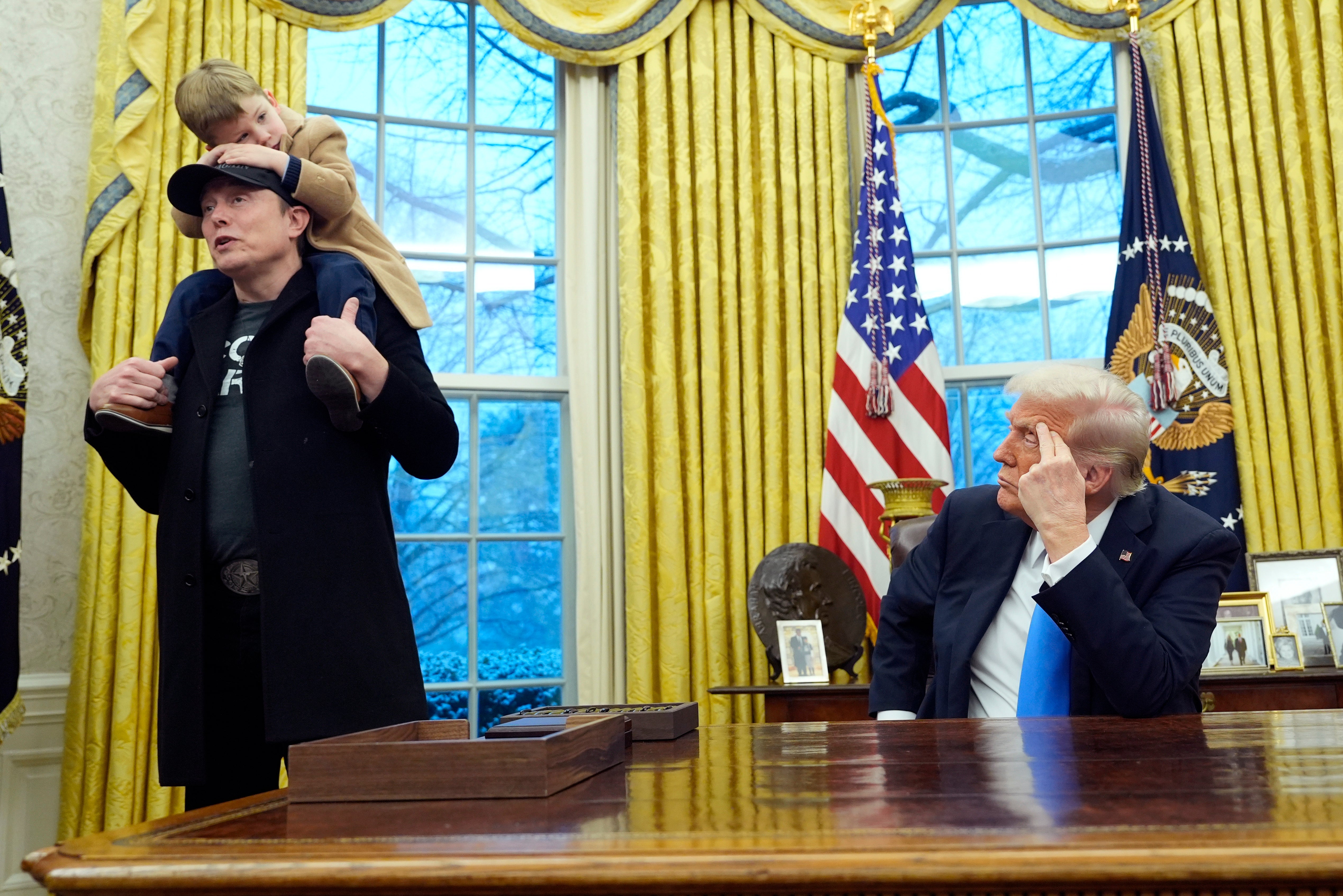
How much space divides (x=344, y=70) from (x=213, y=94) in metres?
2.45

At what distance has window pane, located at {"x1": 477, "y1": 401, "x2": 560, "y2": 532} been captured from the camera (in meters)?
4.07

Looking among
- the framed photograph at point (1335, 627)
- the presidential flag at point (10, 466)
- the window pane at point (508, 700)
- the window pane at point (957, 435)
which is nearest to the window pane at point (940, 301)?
the window pane at point (957, 435)

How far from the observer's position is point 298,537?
1501 millimetres

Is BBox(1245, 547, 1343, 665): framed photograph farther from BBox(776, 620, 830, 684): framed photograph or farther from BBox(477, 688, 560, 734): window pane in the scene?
BBox(477, 688, 560, 734): window pane

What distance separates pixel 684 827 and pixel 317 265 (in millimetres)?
1303

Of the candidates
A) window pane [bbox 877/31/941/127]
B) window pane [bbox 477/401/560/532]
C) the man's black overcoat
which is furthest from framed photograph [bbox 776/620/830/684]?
window pane [bbox 877/31/941/127]

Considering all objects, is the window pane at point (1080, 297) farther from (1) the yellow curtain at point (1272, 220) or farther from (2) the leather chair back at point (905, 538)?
(2) the leather chair back at point (905, 538)

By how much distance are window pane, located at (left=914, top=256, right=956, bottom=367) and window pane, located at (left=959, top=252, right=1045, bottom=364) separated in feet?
0.14

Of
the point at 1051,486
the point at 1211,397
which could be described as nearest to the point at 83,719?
the point at 1051,486

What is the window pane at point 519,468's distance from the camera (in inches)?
160

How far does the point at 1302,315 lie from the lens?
Result: 3.85m

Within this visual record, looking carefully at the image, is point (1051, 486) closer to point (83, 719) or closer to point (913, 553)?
point (913, 553)

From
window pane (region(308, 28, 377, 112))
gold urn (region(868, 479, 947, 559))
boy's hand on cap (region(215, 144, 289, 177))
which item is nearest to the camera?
boy's hand on cap (region(215, 144, 289, 177))

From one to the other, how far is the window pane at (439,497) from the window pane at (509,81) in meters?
1.15
